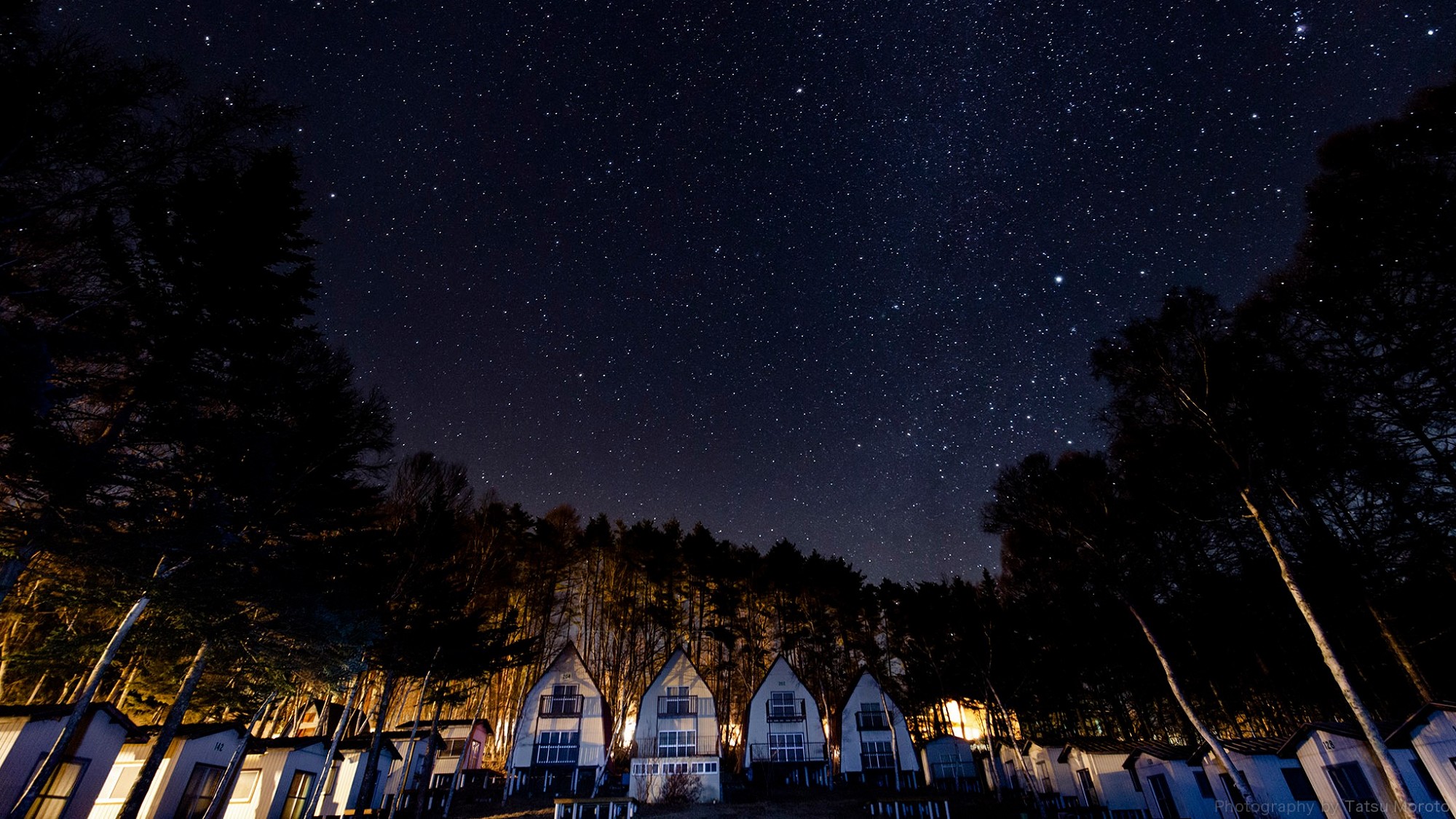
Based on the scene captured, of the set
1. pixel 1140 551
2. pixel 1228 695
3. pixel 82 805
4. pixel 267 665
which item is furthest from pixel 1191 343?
pixel 82 805

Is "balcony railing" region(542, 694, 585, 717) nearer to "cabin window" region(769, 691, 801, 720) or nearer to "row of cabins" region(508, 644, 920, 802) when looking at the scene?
"row of cabins" region(508, 644, 920, 802)

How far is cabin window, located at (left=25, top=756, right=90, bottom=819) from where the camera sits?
15438mm

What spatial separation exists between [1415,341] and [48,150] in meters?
29.9

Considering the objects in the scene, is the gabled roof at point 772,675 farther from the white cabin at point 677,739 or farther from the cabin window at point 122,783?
the cabin window at point 122,783

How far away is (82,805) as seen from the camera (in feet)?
53.0

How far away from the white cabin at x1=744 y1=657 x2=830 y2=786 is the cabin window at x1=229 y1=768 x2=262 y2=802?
85.2 feet

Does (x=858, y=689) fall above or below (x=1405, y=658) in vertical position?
above

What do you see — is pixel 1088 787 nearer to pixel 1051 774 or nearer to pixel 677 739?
pixel 1051 774

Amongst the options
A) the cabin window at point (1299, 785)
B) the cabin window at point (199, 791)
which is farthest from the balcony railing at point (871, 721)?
the cabin window at point (199, 791)

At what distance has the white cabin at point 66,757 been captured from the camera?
14.6 m

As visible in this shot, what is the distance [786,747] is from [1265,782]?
24623 millimetres

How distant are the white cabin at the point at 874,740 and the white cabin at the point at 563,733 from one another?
16.4m

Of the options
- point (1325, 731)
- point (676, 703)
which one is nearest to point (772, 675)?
point (676, 703)

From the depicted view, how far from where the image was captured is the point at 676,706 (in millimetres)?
34875
